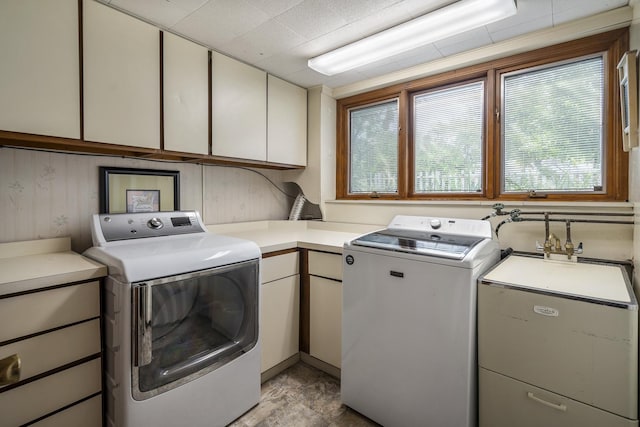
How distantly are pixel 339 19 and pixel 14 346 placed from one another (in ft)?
6.99

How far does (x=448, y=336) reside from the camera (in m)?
1.40

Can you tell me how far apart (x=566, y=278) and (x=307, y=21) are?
6.11 feet

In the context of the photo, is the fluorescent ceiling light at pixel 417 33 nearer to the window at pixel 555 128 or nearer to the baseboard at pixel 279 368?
the window at pixel 555 128

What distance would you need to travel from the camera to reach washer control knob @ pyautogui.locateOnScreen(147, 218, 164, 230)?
6.06 feet

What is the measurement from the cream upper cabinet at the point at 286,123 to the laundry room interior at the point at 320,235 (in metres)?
0.03

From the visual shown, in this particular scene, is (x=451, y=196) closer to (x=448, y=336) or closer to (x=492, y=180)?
(x=492, y=180)

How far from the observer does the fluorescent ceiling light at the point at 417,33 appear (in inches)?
62.6

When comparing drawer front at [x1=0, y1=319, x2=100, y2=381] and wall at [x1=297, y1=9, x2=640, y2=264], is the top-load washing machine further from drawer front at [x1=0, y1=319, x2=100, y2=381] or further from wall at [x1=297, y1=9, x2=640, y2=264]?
drawer front at [x1=0, y1=319, x2=100, y2=381]

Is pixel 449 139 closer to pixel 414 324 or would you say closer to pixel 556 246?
pixel 556 246

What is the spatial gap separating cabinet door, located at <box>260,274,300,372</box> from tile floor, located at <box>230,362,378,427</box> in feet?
0.48

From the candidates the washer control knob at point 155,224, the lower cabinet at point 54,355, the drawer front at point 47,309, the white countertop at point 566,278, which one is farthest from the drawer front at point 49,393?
the white countertop at point 566,278

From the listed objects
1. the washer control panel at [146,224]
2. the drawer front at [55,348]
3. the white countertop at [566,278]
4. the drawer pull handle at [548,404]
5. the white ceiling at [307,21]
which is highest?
the white ceiling at [307,21]

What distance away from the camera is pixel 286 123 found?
262 centimetres

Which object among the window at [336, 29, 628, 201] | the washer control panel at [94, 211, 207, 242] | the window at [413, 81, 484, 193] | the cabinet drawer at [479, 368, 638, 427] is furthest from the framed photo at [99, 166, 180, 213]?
the cabinet drawer at [479, 368, 638, 427]
